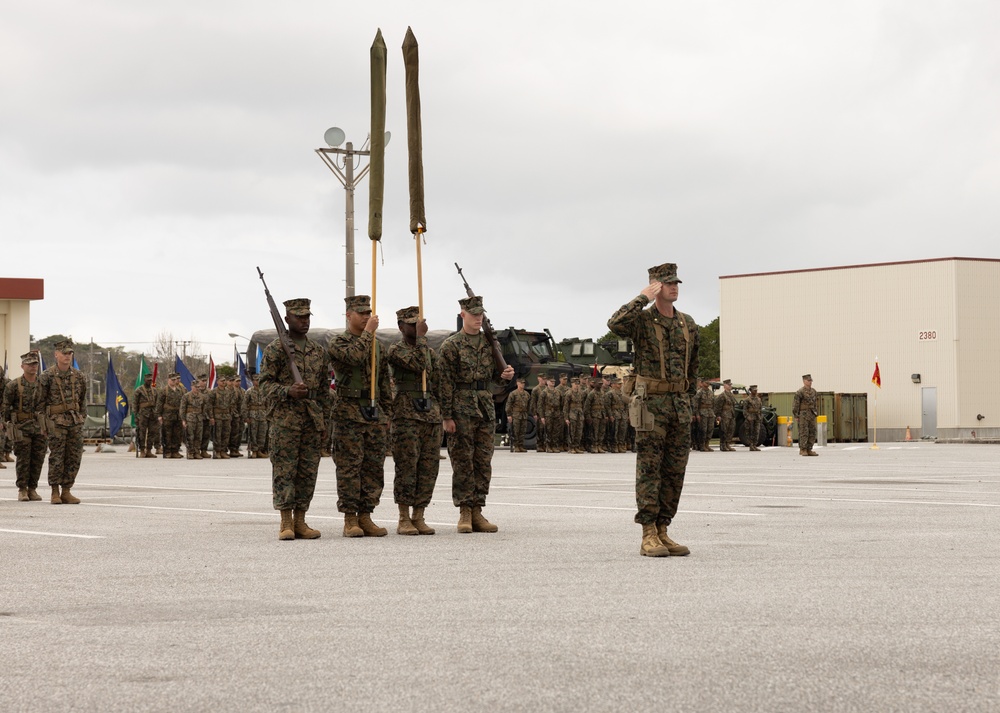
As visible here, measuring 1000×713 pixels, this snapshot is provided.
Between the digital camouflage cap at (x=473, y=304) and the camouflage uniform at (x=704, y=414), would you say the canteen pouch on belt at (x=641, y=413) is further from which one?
the camouflage uniform at (x=704, y=414)

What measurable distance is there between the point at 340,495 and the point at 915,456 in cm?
2311

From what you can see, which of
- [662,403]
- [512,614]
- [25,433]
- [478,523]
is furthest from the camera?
[25,433]

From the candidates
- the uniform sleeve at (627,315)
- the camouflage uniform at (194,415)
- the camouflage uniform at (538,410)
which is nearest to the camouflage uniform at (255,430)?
the camouflage uniform at (194,415)

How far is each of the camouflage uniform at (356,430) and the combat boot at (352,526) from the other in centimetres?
6

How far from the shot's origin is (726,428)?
1549 inches

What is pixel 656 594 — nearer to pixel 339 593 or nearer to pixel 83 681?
pixel 339 593

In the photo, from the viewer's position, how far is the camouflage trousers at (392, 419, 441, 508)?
39.5ft

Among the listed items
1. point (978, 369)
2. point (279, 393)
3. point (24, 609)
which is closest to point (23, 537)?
point (279, 393)

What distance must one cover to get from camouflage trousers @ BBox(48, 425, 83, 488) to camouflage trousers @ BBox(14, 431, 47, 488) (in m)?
0.84

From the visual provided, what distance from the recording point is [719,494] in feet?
56.4

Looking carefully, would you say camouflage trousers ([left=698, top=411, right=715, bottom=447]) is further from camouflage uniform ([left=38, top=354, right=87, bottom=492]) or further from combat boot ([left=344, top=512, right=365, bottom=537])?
combat boot ([left=344, top=512, right=365, bottom=537])

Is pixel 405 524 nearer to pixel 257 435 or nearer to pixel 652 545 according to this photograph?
pixel 652 545

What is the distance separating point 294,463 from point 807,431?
23046 millimetres

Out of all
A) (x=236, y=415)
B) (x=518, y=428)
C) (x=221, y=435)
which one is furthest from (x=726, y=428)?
(x=221, y=435)
